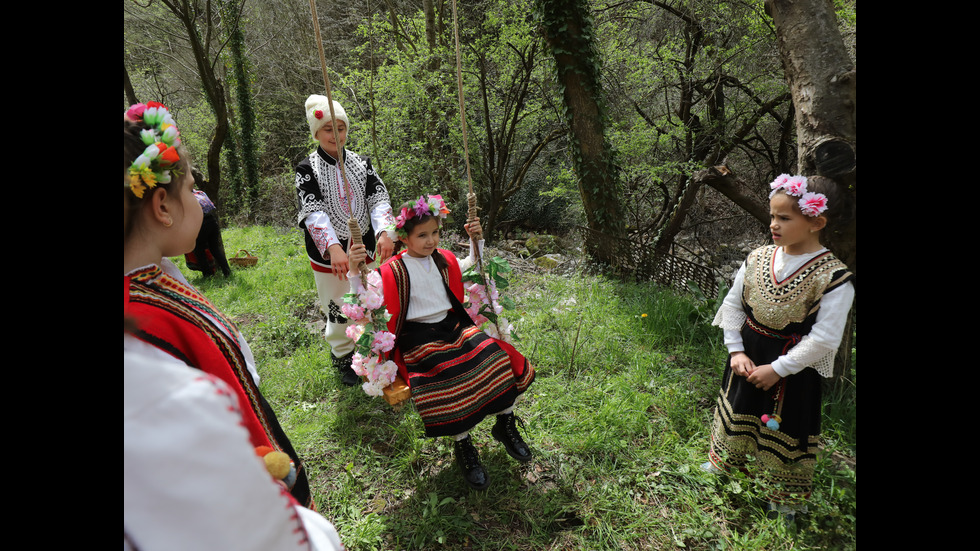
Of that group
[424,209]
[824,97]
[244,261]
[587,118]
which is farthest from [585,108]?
[244,261]

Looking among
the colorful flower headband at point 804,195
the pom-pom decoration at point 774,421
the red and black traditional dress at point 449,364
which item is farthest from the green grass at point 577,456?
the colorful flower headband at point 804,195

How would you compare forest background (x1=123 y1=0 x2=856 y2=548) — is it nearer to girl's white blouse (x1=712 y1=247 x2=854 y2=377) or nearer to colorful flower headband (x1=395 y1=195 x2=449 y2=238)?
girl's white blouse (x1=712 y1=247 x2=854 y2=377)

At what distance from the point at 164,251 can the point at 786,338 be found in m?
2.39

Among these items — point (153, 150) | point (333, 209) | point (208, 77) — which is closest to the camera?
point (153, 150)

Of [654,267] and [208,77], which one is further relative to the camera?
[208,77]

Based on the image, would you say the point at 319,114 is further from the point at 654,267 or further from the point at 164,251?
the point at 654,267

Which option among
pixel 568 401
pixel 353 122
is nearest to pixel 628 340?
pixel 568 401

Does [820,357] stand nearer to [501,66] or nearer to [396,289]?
[396,289]

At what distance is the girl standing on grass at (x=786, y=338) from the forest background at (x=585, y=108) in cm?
174

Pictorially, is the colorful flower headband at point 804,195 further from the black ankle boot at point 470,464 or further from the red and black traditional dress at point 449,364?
the black ankle boot at point 470,464

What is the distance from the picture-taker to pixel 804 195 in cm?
195

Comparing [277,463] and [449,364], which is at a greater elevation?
[277,463]

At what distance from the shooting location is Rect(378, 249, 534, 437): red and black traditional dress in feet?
7.76

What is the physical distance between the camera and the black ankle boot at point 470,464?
247cm
